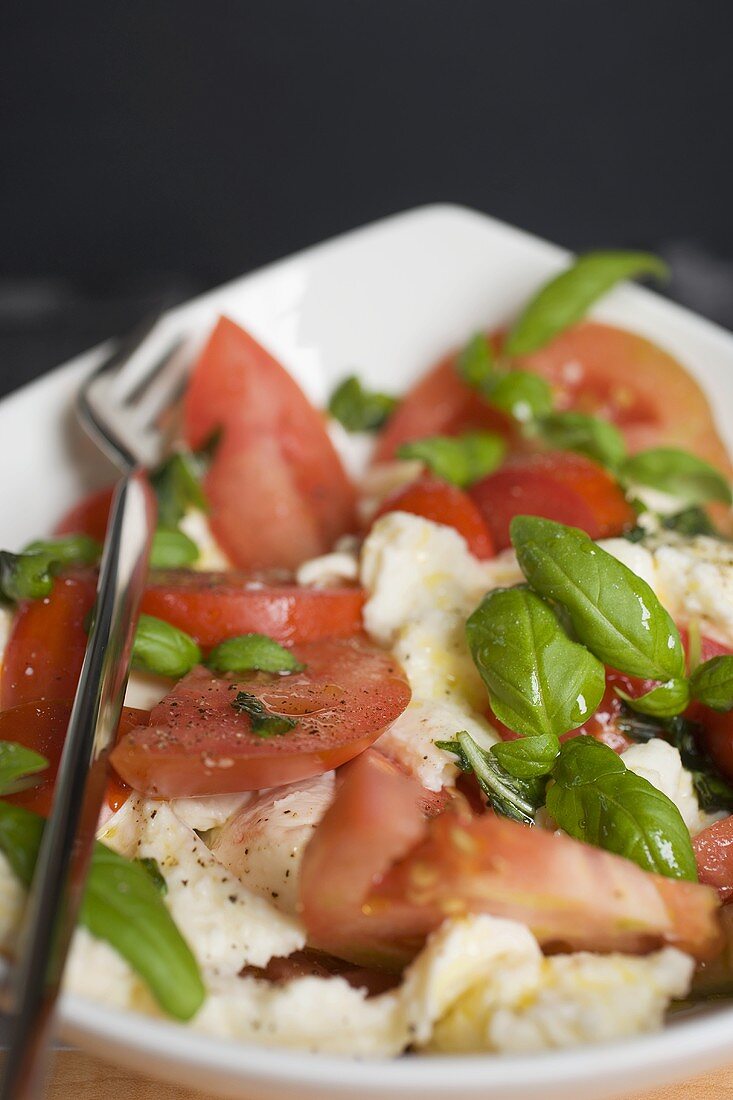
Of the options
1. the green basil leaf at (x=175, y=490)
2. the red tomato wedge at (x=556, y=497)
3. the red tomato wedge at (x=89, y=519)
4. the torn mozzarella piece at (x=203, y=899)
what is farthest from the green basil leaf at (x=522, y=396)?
the torn mozzarella piece at (x=203, y=899)

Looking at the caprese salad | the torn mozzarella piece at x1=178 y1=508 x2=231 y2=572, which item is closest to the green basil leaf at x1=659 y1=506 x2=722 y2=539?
the caprese salad

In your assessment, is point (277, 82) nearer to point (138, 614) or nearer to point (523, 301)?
point (523, 301)

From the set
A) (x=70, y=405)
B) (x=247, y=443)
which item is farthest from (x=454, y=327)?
(x=70, y=405)

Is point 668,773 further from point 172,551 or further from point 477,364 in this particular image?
point 477,364

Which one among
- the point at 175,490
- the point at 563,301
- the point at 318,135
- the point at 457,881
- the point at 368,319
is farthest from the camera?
the point at 318,135

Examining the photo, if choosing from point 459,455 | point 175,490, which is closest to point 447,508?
point 459,455
